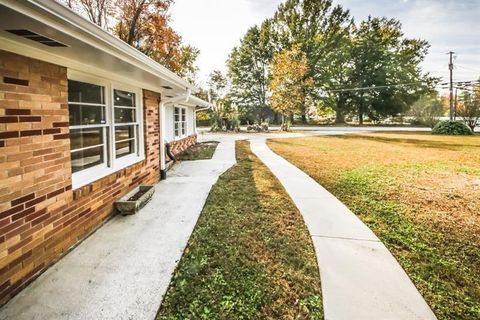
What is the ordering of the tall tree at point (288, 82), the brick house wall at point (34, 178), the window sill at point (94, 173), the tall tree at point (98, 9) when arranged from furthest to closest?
the tall tree at point (288, 82) → the tall tree at point (98, 9) → the window sill at point (94, 173) → the brick house wall at point (34, 178)

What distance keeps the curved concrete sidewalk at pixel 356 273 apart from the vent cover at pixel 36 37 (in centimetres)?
315

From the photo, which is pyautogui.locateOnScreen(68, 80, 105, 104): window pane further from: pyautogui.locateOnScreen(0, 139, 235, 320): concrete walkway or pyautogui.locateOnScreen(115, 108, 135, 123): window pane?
pyautogui.locateOnScreen(0, 139, 235, 320): concrete walkway

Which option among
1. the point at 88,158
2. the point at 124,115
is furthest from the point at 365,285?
the point at 124,115

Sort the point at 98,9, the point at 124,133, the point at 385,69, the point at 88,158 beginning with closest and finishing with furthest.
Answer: the point at 88,158, the point at 124,133, the point at 98,9, the point at 385,69

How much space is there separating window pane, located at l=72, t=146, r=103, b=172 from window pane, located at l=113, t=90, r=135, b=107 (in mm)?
849

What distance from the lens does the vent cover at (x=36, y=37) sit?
2088 millimetres

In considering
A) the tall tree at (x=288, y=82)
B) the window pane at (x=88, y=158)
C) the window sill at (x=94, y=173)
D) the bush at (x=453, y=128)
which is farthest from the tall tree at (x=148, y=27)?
the bush at (x=453, y=128)

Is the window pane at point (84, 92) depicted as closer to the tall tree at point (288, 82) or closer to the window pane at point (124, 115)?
the window pane at point (124, 115)

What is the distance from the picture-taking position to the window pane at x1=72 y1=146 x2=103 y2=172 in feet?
13.8

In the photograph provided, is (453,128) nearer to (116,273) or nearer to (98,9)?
(116,273)

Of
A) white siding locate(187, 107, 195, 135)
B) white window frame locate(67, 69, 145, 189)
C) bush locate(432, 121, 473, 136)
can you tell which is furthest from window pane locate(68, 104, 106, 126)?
bush locate(432, 121, 473, 136)

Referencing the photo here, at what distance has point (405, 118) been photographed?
43.8 m

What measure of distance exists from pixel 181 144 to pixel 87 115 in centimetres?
732

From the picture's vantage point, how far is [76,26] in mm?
2098
